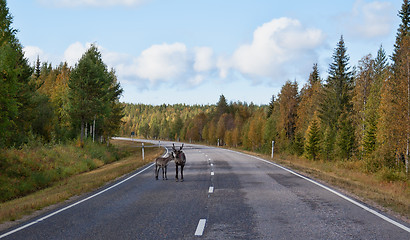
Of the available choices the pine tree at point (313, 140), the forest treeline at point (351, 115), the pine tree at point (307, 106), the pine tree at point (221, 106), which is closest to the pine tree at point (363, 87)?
the forest treeline at point (351, 115)

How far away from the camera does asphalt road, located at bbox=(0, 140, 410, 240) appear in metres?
6.39

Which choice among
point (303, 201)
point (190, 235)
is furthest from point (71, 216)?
point (303, 201)

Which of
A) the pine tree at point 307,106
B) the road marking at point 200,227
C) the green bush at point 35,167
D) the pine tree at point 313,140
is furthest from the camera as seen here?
the pine tree at point 307,106

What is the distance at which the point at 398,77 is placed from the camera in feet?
82.6

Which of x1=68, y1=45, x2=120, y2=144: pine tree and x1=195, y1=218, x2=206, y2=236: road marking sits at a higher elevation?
x1=68, y1=45, x2=120, y2=144: pine tree

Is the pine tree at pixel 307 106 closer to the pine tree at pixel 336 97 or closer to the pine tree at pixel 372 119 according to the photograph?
the pine tree at pixel 336 97

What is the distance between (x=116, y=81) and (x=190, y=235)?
5881 centimetres

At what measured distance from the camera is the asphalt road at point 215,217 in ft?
21.0

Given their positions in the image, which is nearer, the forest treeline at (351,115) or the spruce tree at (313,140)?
the forest treeline at (351,115)

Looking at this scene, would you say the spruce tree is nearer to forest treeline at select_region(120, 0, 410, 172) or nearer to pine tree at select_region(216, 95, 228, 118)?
forest treeline at select_region(120, 0, 410, 172)

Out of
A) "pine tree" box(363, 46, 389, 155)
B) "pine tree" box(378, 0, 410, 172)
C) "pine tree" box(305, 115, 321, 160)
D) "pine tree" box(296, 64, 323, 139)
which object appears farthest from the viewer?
"pine tree" box(296, 64, 323, 139)

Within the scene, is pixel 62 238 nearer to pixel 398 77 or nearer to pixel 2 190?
pixel 2 190

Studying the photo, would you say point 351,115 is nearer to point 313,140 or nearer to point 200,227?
point 313,140

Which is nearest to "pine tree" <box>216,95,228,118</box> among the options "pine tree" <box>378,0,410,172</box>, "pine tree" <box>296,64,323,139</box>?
"pine tree" <box>296,64,323,139</box>
